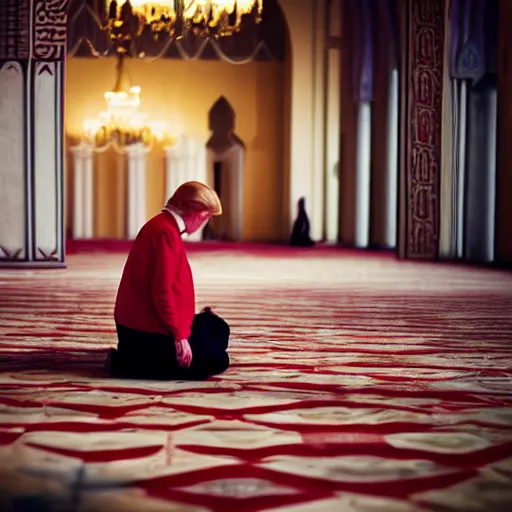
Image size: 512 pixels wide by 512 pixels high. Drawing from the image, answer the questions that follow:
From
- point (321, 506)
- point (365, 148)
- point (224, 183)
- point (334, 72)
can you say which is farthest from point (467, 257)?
point (321, 506)

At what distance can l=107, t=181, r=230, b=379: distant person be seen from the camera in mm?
2736

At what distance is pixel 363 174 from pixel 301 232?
43.9 inches

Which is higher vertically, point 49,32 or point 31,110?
point 49,32

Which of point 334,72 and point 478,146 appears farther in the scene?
point 334,72

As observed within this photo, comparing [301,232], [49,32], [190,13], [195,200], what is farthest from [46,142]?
[301,232]

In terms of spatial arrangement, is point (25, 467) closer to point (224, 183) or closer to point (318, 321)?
point (318, 321)

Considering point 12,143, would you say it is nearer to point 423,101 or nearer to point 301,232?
point 423,101

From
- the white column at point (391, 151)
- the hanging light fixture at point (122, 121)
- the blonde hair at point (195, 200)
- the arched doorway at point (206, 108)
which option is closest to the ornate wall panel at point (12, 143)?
the blonde hair at point (195, 200)

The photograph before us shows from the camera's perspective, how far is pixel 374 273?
763 cm

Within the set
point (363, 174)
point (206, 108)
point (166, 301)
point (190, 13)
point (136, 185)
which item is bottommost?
point (166, 301)

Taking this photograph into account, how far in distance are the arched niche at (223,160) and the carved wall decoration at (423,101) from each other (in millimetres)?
5549

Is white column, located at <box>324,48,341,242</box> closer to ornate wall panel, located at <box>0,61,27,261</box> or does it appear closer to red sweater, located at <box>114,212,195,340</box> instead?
ornate wall panel, located at <box>0,61,27,261</box>

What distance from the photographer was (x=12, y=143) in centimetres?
757

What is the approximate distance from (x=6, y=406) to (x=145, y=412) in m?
0.36
